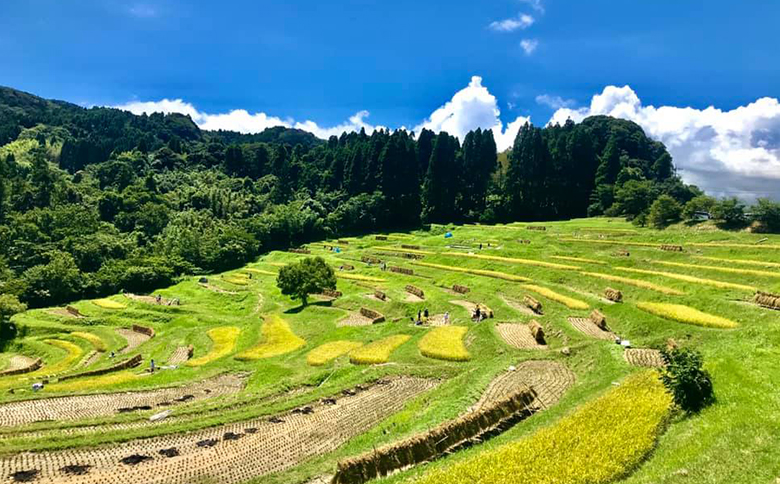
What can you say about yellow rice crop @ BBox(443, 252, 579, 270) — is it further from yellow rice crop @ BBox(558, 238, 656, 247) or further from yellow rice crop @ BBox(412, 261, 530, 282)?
yellow rice crop @ BBox(558, 238, 656, 247)

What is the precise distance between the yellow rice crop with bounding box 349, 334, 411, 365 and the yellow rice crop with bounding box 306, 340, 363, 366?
48.3 inches

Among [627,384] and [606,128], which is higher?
[606,128]

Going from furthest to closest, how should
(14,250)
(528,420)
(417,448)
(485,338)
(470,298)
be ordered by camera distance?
(14,250) → (470,298) → (485,338) → (528,420) → (417,448)

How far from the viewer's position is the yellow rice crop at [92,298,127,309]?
6416 centimetres

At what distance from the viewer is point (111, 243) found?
90188mm

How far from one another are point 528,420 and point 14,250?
3957 inches

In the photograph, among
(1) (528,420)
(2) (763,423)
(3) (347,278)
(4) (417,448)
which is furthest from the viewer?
(3) (347,278)

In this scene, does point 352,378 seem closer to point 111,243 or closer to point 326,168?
point 111,243

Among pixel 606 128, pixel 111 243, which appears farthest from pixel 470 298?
pixel 606 128

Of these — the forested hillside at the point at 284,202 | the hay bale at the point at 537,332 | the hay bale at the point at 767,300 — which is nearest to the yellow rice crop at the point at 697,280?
the hay bale at the point at 767,300

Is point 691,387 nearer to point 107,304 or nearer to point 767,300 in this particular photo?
point 767,300

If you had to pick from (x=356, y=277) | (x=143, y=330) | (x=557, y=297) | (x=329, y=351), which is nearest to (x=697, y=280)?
(x=557, y=297)

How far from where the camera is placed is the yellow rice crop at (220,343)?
120ft

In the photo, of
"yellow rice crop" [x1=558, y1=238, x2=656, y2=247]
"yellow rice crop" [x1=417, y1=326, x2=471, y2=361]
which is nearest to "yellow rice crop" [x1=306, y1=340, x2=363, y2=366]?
"yellow rice crop" [x1=417, y1=326, x2=471, y2=361]
